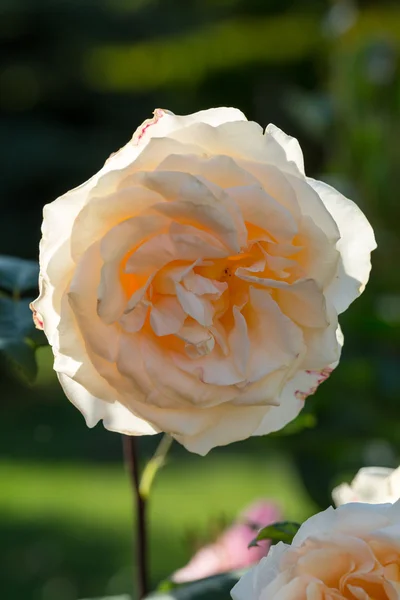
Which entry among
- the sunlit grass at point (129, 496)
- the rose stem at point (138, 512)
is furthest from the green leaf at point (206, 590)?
the sunlit grass at point (129, 496)

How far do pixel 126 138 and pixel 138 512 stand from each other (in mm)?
9237

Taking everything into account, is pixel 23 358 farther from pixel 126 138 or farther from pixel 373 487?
Answer: pixel 126 138

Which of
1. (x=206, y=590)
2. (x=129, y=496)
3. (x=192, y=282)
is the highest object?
(x=192, y=282)

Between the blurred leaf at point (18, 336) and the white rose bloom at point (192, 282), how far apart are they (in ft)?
0.45

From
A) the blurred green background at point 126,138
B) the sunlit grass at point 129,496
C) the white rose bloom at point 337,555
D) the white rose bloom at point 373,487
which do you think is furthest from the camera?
the sunlit grass at point 129,496

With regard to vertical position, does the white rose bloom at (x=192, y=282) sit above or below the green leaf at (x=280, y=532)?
above

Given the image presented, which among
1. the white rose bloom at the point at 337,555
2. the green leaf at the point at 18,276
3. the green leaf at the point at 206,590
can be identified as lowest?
the green leaf at the point at 206,590

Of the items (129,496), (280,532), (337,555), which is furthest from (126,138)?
(337,555)

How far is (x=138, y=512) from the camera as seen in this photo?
732mm

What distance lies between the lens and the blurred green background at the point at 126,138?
1.67 metres

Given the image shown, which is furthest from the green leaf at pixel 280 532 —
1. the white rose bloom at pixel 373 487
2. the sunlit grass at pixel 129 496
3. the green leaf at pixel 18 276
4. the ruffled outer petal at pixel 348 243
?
the sunlit grass at pixel 129 496

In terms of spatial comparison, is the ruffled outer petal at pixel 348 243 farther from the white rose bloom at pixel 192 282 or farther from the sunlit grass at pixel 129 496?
the sunlit grass at pixel 129 496

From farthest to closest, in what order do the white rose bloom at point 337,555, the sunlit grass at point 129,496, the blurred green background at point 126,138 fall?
the sunlit grass at point 129,496 → the blurred green background at point 126,138 → the white rose bloom at point 337,555

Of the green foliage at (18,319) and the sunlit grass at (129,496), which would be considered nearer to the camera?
the green foliage at (18,319)
